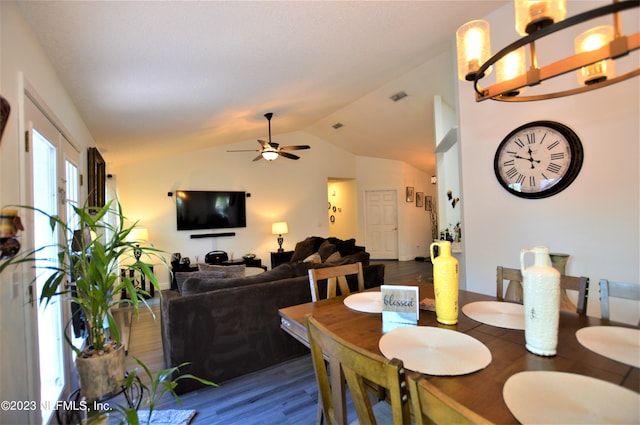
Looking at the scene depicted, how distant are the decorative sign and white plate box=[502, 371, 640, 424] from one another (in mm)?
491

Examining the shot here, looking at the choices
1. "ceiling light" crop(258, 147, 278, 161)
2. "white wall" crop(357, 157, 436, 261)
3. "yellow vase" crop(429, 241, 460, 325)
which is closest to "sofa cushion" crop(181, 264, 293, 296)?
"yellow vase" crop(429, 241, 460, 325)

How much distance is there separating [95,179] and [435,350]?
366 cm

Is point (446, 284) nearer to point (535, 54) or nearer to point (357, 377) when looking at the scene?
point (357, 377)

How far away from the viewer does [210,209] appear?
20.1 ft

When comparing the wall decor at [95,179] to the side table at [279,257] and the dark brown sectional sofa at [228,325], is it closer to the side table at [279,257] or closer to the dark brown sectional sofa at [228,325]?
the dark brown sectional sofa at [228,325]

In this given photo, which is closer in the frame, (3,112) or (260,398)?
(3,112)

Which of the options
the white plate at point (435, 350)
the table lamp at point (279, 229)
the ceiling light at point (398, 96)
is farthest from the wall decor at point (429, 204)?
the white plate at point (435, 350)

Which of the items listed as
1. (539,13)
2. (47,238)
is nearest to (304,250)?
(47,238)

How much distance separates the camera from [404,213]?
8.41 metres

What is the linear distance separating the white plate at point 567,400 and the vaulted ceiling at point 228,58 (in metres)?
2.18

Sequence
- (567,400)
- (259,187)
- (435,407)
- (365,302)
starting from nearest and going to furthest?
1. (435,407)
2. (567,400)
3. (365,302)
4. (259,187)

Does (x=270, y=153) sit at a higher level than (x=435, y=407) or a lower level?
higher

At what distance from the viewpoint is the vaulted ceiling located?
5.45 ft

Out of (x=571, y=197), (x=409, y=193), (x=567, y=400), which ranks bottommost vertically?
(x=567, y=400)
